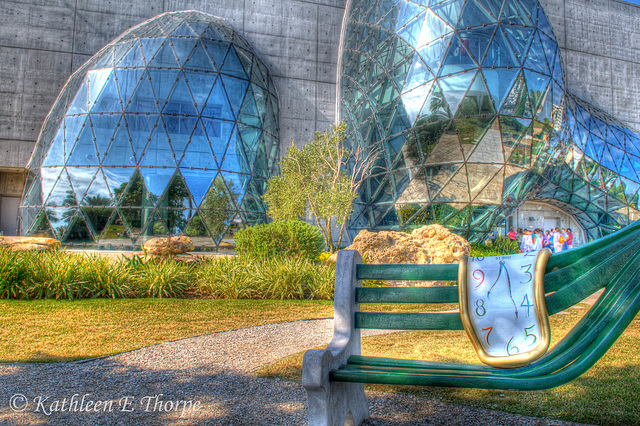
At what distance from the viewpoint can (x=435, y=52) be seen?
50.3 feet

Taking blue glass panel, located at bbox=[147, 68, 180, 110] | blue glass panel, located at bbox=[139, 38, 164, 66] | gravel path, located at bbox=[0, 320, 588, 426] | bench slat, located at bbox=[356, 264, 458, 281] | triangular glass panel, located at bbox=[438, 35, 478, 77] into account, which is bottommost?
gravel path, located at bbox=[0, 320, 588, 426]

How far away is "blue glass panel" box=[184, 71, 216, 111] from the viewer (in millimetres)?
16844

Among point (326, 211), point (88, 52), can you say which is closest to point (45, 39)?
point (88, 52)

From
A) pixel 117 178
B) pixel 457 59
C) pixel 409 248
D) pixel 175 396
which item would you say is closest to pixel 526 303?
pixel 175 396

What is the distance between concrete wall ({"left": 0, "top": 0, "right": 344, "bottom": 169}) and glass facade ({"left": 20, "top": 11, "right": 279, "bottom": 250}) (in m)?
2.65

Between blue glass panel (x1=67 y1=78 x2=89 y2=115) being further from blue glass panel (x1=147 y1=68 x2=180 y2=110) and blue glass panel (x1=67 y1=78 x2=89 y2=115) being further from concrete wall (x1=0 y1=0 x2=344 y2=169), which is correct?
concrete wall (x1=0 y1=0 x2=344 y2=169)

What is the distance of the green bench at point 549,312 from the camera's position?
174 cm

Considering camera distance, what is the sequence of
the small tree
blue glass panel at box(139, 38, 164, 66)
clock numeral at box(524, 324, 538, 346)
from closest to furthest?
clock numeral at box(524, 324, 538, 346) → the small tree → blue glass panel at box(139, 38, 164, 66)

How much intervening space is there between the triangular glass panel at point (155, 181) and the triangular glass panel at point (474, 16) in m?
13.2

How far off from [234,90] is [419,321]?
17648 mm

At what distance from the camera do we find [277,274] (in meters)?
8.29

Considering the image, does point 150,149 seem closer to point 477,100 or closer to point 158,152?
point 158,152

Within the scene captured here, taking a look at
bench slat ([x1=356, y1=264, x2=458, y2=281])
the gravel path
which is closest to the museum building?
the gravel path

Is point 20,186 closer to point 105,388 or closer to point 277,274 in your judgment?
point 277,274
